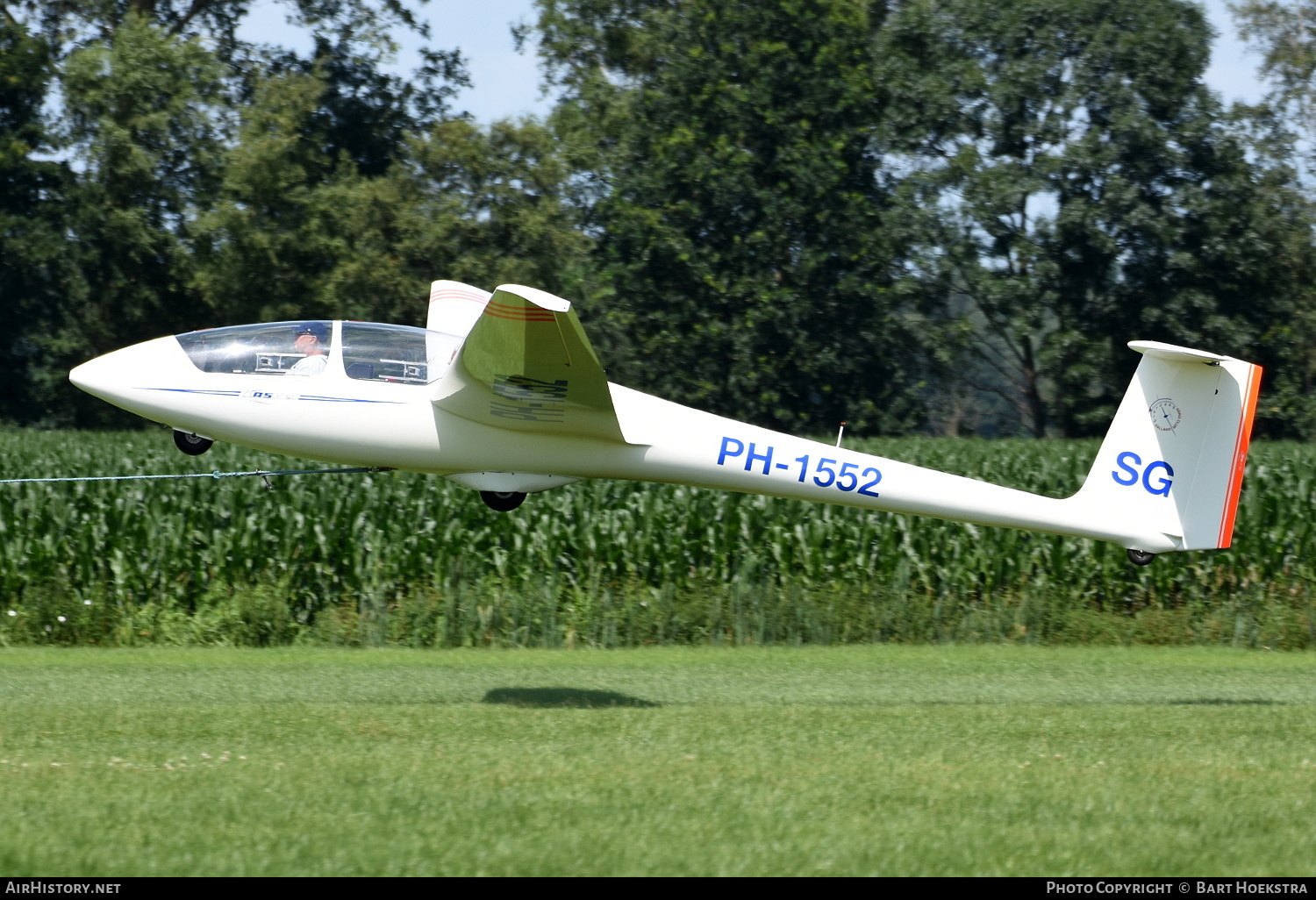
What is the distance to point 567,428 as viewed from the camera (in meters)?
11.6

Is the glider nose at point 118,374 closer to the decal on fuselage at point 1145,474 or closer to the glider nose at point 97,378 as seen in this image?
the glider nose at point 97,378

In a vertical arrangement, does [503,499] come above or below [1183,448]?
below

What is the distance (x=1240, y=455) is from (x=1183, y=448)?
0.45 meters

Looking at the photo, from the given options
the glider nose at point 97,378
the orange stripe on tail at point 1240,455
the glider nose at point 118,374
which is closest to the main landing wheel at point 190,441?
the glider nose at point 118,374

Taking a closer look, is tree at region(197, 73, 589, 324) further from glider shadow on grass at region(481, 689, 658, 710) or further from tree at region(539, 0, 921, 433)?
glider shadow on grass at region(481, 689, 658, 710)

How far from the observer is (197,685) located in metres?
13.7

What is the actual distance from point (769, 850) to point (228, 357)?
6.19 metres

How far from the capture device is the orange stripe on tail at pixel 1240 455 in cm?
1144

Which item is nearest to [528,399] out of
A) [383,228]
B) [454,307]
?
[454,307]

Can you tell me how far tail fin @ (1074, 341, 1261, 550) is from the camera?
1152 centimetres

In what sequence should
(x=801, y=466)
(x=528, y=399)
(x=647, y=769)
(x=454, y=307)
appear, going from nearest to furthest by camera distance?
(x=647, y=769), (x=528, y=399), (x=801, y=466), (x=454, y=307)

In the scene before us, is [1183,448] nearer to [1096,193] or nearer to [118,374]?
[118,374]

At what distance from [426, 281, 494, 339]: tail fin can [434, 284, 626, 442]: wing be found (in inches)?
54.0

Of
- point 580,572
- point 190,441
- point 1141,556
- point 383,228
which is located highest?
point 383,228
